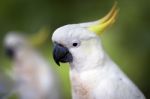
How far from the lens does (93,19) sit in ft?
18.0

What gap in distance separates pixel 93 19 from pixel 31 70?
125cm

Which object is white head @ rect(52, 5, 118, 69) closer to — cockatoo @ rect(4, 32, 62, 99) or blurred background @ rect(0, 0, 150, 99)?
cockatoo @ rect(4, 32, 62, 99)

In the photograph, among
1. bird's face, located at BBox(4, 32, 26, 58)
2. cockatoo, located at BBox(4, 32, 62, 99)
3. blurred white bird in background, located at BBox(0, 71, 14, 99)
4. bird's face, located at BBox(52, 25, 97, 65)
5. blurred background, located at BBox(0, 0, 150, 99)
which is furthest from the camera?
blurred background, located at BBox(0, 0, 150, 99)

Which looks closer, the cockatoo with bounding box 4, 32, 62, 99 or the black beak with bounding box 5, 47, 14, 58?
the cockatoo with bounding box 4, 32, 62, 99

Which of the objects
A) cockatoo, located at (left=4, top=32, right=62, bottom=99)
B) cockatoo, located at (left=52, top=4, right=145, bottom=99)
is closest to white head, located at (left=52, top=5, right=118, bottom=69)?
cockatoo, located at (left=52, top=4, right=145, bottom=99)

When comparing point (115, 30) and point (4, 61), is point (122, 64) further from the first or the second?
point (4, 61)

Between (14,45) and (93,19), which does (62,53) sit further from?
(93,19)

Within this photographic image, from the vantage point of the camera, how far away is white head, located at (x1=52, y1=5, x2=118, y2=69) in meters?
2.40

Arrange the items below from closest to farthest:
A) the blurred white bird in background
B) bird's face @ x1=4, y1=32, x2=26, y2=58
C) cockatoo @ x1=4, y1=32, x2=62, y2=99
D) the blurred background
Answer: the blurred white bird in background → cockatoo @ x1=4, y1=32, x2=62, y2=99 → bird's face @ x1=4, y1=32, x2=26, y2=58 → the blurred background

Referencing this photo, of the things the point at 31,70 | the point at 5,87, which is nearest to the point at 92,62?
the point at 5,87

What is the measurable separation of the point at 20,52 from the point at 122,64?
0.93 metres

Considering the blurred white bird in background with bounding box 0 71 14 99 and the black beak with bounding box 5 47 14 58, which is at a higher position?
the blurred white bird in background with bounding box 0 71 14 99

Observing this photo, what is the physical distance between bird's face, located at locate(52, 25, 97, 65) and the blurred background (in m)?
2.35

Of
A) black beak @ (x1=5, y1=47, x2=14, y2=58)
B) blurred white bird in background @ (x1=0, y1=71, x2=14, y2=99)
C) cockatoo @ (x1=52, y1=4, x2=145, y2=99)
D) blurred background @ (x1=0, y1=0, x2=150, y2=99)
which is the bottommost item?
blurred background @ (x1=0, y1=0, x2=150, y2=99)
